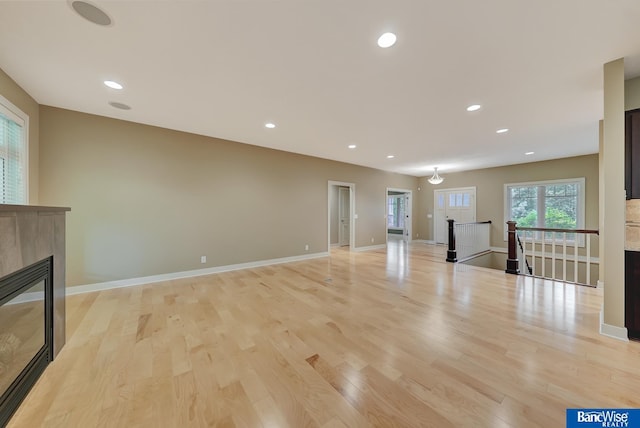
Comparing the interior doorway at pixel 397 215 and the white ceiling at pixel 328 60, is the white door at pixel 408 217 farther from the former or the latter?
the white ceiling at pixel 328 60

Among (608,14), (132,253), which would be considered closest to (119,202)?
(132,253)

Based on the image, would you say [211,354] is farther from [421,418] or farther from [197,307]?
[421,418]

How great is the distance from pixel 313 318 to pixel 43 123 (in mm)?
4533

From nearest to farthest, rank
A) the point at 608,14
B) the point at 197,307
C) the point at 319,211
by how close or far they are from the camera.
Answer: the point at 608,14
the point at 197,307
the point at 319,211

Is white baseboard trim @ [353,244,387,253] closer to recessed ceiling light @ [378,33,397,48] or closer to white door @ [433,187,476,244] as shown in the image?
white door @ [433,187,476,244]

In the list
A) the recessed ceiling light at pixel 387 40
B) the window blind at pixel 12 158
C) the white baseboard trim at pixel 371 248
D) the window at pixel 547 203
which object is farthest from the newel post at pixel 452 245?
the window blind at pixel 12 158

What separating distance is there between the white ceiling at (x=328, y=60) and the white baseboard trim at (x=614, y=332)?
8.37ft

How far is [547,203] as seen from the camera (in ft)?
21.2

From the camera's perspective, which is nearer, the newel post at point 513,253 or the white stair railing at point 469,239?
the newel post at point 513,253

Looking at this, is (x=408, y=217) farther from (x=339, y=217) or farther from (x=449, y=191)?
(x=339, y=217)

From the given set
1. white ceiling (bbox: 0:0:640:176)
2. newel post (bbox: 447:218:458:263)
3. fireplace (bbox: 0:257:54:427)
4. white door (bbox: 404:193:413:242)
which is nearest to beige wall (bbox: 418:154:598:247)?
white door (bbox: 404:193:413:242)

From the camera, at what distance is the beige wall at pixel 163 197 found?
338 cm

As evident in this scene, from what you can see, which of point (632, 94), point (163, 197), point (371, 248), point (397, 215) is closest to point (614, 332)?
point (632, 94)

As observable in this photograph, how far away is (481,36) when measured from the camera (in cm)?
187
